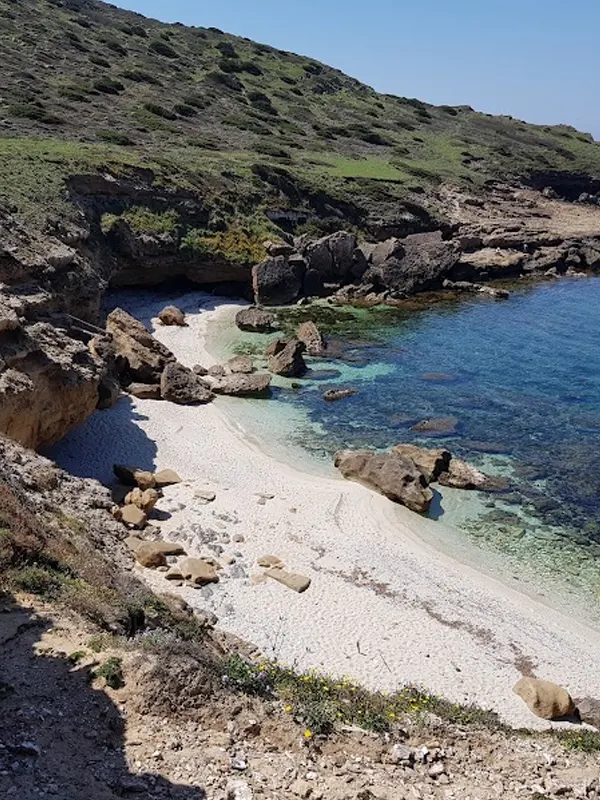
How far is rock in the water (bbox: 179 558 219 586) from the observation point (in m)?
19.2

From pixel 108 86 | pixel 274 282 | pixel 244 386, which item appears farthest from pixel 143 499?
pixel 108 86

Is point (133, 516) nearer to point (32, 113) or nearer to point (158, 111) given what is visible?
point (32, 113)

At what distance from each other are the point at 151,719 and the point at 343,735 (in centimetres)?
294

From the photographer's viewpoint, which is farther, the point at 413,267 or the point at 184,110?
the point at 184,110

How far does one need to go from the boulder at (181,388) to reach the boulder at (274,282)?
808 inches

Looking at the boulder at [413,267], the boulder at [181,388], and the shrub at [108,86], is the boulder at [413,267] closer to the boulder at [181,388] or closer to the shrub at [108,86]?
the boulder at [181,388]

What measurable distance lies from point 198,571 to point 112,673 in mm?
9180

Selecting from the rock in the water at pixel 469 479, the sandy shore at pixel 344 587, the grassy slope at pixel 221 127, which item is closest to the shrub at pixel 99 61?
the grassy slope at pixel 221 127

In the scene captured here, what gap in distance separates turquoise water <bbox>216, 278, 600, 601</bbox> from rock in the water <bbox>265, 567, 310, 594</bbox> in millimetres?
6383

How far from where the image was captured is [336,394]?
113 feet

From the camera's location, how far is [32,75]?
75438mm

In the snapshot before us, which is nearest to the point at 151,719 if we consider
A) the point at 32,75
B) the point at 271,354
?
the point at 271,354

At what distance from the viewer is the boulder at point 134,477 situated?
23875 millimetres

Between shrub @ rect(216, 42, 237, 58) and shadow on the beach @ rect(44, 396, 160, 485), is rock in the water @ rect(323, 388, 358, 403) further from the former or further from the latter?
shrub @ rect(216, 42, 237, 58)
